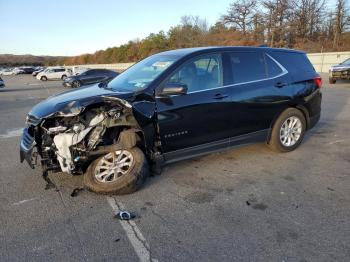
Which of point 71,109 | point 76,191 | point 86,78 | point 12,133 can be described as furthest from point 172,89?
point 86,78

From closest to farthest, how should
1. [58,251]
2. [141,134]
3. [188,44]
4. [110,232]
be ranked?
1. [58,251]
2. [110,232]
3. [141,134]
4. [188,44]

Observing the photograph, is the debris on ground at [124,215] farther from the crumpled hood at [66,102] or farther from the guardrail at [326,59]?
the guardrail at [326,59]

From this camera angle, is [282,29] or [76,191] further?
[282,29]

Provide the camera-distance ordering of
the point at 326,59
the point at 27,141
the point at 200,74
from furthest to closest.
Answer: the point at 326,59
the point at 200,74
the point at 27,141

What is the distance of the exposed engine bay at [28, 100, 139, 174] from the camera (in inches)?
158

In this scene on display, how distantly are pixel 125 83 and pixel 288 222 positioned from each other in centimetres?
294

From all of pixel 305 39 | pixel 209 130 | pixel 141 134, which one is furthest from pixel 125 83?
pixel 305 39

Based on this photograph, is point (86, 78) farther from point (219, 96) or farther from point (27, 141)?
point (219, 96)

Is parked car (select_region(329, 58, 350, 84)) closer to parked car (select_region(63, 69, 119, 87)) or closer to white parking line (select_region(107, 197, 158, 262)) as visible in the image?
parked car (select_region(63, 69, 119, 87))

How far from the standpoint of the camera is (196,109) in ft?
14.8

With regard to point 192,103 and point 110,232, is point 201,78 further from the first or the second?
point 110,232

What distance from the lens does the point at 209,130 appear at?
186 inches

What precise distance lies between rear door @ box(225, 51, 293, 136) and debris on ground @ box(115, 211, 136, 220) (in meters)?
2.14

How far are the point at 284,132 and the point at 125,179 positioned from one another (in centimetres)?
304
